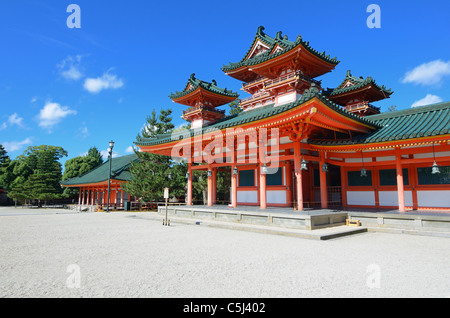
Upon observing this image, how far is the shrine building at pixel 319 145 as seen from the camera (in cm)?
1145

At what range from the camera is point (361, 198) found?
1416 centimetres

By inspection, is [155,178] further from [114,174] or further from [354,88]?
[354,88]

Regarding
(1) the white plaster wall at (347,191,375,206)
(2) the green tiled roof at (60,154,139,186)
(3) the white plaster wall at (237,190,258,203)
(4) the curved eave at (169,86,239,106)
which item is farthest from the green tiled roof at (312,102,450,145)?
(2) the green tiled roof at (60,154,139,186)

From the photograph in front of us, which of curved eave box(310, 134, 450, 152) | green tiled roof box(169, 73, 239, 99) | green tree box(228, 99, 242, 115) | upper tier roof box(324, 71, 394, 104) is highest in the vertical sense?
green tree box(228, 99, 242, 115)

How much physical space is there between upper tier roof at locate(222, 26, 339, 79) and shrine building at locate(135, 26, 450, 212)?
2.9 inches

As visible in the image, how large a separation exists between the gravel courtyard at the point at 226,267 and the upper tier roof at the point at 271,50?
10184 millimetres

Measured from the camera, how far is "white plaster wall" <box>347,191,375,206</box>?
13827 millimetres

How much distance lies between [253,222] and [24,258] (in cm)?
845

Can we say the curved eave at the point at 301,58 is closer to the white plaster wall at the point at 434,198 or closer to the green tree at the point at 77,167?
the white plaster wall at the point at 434,198

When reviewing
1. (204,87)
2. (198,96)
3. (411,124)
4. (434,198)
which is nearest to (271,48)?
(204,87)

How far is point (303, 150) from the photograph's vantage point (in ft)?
44.5

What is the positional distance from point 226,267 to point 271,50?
14.9 meters

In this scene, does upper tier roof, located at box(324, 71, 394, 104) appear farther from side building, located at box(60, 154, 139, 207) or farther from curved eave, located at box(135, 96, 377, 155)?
side building, located at box(60, 154, 139, 207)
